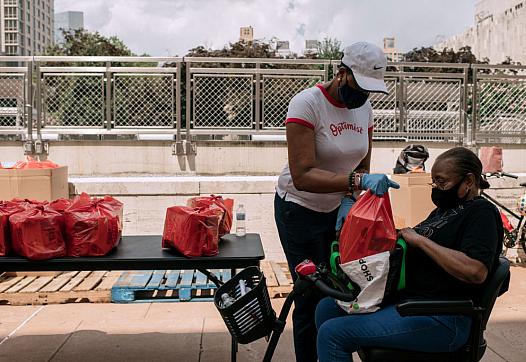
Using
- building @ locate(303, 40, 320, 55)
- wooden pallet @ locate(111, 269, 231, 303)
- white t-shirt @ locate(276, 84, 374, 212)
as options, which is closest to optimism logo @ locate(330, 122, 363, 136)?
white t-shirt @ locate(276, 84, 374, 212)

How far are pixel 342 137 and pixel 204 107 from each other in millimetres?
5185

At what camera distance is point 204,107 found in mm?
7848

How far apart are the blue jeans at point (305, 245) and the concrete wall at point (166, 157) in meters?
4.99

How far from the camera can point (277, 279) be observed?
19.2ft

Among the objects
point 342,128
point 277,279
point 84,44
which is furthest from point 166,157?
point 84,44

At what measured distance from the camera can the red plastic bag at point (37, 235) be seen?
3051 millimetres

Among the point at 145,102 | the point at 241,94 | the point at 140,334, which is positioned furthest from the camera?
the point at 241,94

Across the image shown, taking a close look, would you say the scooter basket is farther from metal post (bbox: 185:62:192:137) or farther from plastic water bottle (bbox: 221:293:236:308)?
metal post (bbox: 185:62:192:137)

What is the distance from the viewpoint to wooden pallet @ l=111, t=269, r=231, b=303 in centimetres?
495

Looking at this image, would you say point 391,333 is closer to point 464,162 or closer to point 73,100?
point 464,162

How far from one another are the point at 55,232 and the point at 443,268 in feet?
6.43

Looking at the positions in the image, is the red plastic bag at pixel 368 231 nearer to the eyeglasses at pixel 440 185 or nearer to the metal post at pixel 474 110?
the eyeglasses at pixel 440 185

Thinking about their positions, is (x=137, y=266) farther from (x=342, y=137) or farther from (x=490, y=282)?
(x=490, y=282)

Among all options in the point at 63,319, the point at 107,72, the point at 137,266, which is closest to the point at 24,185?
the point at 63,319
